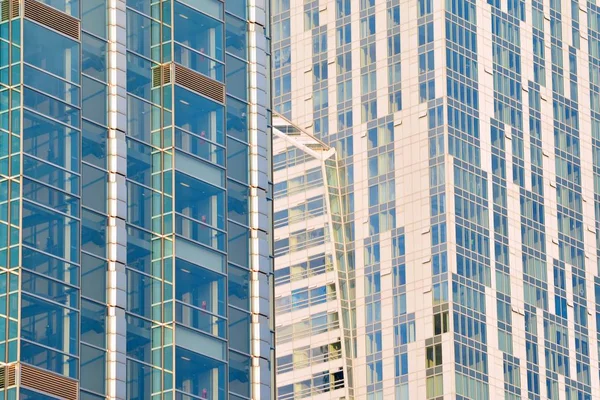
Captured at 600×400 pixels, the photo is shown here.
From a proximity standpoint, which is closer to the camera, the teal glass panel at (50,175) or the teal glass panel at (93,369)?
the teal glass panel at (93,369)

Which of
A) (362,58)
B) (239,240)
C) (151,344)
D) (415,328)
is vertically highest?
(362,58)

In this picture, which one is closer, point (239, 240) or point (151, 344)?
point (151, 344)

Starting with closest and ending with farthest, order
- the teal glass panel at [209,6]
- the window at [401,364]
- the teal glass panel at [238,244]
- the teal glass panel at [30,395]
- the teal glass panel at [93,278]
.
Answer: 1. the teal glass panel at [30,395]
2. the teal glass panel at [93,278]
3. the teal glass panel at [238,244]
4. the teal glass panel at [209,6]
5. the window at [401,364]

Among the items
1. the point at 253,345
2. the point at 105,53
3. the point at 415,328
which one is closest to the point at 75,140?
the point at 105,53

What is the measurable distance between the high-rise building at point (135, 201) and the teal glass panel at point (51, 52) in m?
0.07

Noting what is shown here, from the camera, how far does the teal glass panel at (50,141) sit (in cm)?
7275

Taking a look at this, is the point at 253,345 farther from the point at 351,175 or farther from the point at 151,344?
the point at 351,175

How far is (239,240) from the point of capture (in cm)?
8038

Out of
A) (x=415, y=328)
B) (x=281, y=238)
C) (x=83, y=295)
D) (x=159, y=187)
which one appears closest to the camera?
(x=83, y=295)

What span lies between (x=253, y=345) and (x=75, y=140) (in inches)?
437

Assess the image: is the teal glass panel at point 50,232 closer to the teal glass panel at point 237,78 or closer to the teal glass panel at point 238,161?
the teal glass panel at point 238,161

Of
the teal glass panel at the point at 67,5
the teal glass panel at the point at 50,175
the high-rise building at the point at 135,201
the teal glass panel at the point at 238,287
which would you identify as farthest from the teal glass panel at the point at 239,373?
the teal glass panel at the point at 67,5

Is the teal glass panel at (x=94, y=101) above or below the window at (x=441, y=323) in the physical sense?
below

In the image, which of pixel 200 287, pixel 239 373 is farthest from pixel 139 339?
pixel 239 373
